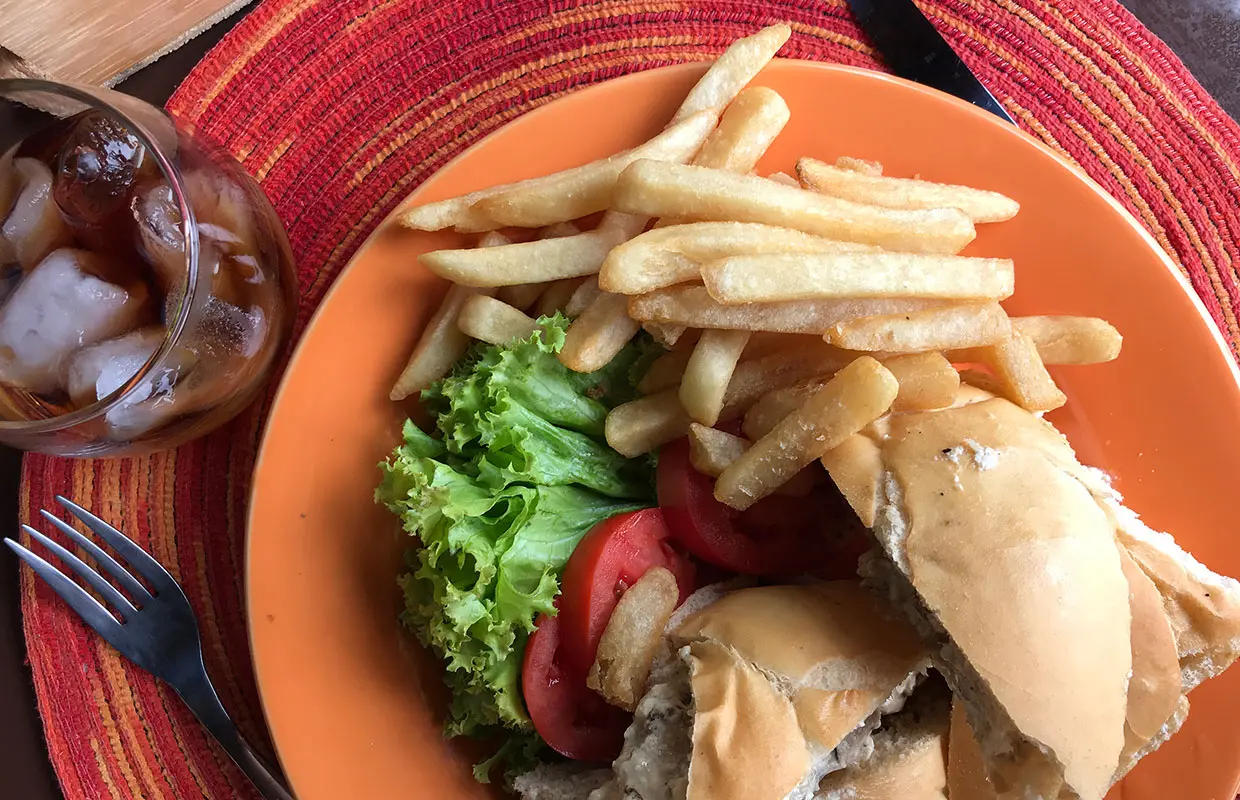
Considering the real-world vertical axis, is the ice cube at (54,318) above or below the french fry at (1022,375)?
below

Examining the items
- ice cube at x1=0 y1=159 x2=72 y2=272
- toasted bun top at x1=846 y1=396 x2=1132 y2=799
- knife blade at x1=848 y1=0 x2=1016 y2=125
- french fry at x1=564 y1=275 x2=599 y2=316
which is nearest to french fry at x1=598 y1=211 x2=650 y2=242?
french fry at x1=564 y1=275 x2=599 y2=316

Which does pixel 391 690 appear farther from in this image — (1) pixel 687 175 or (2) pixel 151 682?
(1) pixel 687 175

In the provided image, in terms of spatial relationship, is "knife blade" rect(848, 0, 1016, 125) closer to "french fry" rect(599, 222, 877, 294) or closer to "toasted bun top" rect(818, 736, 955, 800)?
"french fry" rect(599, 222, 877, 294)

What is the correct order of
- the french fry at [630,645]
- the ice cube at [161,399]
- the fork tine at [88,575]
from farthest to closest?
the fork tine at [88,575] < the french fry at [630,645] < the ice cube at [161,399]

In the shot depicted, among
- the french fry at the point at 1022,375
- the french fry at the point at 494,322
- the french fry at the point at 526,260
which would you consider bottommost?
the french fry at the point at 494,322

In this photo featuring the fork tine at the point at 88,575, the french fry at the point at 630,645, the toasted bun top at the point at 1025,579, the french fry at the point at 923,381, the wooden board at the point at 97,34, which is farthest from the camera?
the wooden board at the point at 97,34

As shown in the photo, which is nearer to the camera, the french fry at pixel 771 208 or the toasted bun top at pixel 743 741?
the toasted bun top at pixel 743 741

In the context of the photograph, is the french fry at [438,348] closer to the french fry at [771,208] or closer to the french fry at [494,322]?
the french fry at [494,322]

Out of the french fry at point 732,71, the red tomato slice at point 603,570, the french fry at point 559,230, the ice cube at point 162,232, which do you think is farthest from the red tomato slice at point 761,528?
the ice cube at point 162,232

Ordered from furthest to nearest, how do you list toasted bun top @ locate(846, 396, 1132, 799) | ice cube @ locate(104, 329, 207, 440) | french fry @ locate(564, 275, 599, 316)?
1. french fry @ locate(564, 275, 599, 316)
2. ice cube @ locate(104, 329, 207, 440)
3. toasted bun top @ locate(846, 396, 1132, 799)
